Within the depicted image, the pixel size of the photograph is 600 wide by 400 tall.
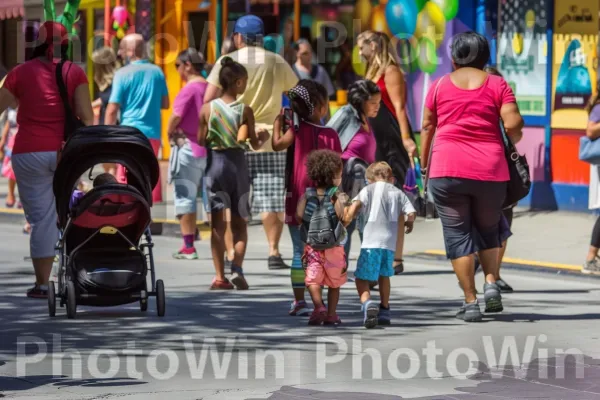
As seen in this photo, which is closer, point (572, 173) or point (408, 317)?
point (408, 317)

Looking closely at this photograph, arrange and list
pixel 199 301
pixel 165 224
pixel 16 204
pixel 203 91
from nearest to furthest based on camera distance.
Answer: pixel 199 301, pixel 203 91, pixel 165 224, pixel 16 204

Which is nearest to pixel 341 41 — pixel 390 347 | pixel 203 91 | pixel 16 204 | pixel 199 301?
pixel 16 204

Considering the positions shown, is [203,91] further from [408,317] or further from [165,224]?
[408,317]

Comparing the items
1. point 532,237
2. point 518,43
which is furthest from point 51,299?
→ point 518,43

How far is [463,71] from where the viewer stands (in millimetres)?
11375

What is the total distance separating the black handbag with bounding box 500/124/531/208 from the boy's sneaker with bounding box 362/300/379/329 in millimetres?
1331

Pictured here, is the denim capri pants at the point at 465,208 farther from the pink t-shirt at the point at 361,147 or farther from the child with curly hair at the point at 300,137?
the pink t-shirt at the point at 361,147

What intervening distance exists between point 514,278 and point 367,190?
310 cm

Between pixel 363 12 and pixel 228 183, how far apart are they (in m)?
8.65

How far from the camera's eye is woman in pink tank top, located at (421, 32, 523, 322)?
11.2 meters

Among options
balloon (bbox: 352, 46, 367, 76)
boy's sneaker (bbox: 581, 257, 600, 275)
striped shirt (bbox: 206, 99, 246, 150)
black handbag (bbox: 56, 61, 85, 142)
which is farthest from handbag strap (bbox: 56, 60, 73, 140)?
balloon (bbox: 352, 46, 367, 76)

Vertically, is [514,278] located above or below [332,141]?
below

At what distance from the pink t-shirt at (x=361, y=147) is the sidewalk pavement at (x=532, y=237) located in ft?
7.36

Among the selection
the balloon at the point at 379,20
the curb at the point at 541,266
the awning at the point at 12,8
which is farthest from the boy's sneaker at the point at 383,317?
the awning at the point at 12,8
